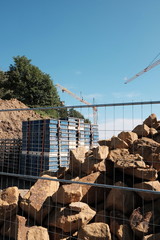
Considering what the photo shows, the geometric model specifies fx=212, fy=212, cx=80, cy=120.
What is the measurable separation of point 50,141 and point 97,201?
4.14 metres

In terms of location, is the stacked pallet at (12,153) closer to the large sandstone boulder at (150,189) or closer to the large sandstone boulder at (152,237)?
the large sandstone boulder at (150,189)

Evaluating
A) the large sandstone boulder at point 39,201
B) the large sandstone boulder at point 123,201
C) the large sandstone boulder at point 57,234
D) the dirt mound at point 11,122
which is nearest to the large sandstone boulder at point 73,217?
the large sandstone boulder at point 57,234

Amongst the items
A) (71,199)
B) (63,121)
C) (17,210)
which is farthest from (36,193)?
(63,121)

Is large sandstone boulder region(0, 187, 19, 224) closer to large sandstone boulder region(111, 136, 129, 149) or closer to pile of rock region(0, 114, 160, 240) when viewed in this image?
pile of rock region(0, 114, 160, 240)

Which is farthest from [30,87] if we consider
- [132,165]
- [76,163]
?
[132,165]

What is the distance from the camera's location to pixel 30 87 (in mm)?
31484

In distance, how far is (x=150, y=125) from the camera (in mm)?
5738

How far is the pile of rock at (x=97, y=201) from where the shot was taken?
3.56 m

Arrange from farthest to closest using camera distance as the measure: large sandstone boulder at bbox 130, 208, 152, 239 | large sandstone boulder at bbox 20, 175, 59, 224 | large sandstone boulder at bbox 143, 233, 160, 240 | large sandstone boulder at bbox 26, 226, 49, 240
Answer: large sandstone boulder at bbox 20, 175, 59, 224 → large sandstone boulder at bbox 26, 226, 49, 240 → large sandstone boulder at bbox 130, 208, 152, 239 → large sandstone boulder at bbox 143, 233, 160, 240

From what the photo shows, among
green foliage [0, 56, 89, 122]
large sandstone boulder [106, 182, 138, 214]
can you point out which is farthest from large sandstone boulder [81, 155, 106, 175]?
green foliage [0, 56, 89, 122]

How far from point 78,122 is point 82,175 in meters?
4.38

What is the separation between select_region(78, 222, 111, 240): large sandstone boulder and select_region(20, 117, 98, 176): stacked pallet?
4356mm

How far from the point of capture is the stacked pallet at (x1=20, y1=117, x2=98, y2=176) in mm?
8125

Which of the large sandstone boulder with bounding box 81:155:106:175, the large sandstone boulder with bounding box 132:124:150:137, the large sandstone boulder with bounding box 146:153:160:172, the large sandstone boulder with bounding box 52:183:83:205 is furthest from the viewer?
the large sandstone boulder with bounding box 132:124:150:137
